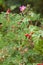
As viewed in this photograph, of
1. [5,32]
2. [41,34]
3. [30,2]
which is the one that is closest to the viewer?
[41,34]

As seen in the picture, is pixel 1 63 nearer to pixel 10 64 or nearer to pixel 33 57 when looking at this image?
pixel 10 64

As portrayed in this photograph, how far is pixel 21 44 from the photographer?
2.82m

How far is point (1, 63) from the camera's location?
2.71 m

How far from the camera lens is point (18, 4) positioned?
5379 mm

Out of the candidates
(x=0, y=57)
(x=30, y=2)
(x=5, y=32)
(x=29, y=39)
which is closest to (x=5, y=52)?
(x=0, y=57)

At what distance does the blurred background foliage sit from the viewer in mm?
5116

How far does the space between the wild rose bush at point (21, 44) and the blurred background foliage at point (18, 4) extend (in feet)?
6.76

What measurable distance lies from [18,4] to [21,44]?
8.69 ft

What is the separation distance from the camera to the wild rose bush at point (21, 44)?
8.73ft

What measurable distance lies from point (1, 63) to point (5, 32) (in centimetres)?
57

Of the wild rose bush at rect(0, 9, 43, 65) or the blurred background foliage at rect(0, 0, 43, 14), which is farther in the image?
the blurred background foliage at rect(0, 0, 43, 14)

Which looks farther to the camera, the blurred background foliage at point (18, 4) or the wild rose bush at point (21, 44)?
the blurred background foliage at point (18, 4)

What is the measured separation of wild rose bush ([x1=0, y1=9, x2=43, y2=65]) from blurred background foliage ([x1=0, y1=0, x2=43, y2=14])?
6.76ft

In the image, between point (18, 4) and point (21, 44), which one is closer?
point (21, 44)
